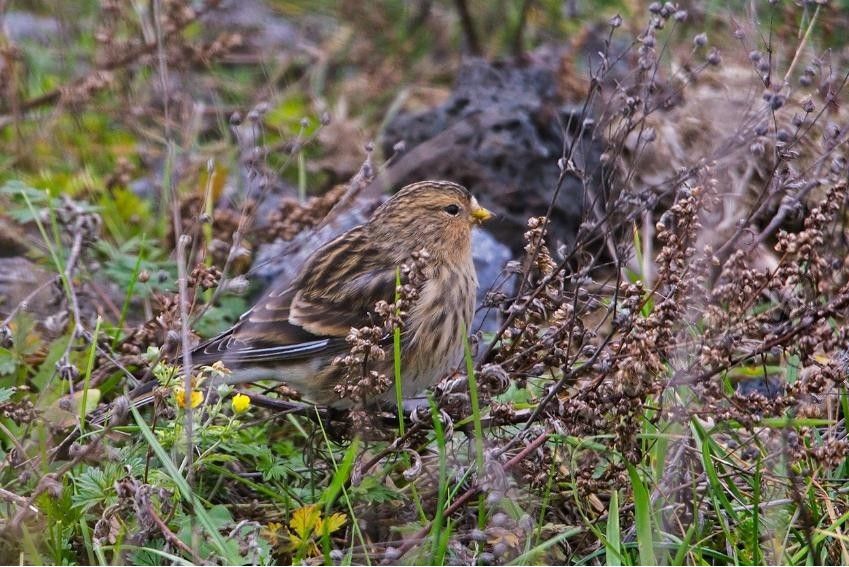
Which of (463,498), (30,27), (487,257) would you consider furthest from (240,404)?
(30,27)

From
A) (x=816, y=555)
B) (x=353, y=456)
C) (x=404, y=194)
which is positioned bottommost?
(x=816, y=555)

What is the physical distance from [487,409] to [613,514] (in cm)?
Result: 69

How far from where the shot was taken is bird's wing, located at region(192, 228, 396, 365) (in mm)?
4387

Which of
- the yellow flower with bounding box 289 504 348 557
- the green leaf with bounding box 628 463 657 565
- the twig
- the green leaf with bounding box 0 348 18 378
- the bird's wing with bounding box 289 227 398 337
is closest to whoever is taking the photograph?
the green leaf with bounding box 628 463 657 565

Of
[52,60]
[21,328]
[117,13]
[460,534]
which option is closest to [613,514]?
[460,534]

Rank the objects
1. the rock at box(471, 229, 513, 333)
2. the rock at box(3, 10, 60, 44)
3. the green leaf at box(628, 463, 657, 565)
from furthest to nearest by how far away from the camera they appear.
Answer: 1. the rock at box(3, 10, 60, 44)
2. the rock at box(471, 229, 513, 333)
3. the green leaf at box(628, 463, 657, 565)

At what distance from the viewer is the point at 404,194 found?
4.92 metres

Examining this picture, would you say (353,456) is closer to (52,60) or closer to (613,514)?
(613,514)

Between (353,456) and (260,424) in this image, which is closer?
(353,456)

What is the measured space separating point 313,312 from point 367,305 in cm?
22

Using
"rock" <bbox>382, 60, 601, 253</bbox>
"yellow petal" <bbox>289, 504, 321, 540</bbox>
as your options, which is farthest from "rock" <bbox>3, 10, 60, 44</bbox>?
Answer: "yellow petal" <bbox>289, 504, 321, 540</bbox>

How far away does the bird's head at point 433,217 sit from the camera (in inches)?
190

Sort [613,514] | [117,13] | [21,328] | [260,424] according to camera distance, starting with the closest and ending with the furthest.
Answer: [613,514]
[260,424]
[21,328]
[117,13]

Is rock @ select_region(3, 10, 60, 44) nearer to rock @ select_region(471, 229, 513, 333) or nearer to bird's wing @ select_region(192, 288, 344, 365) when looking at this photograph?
rock @ select_region(471, 229, 513, 333)
